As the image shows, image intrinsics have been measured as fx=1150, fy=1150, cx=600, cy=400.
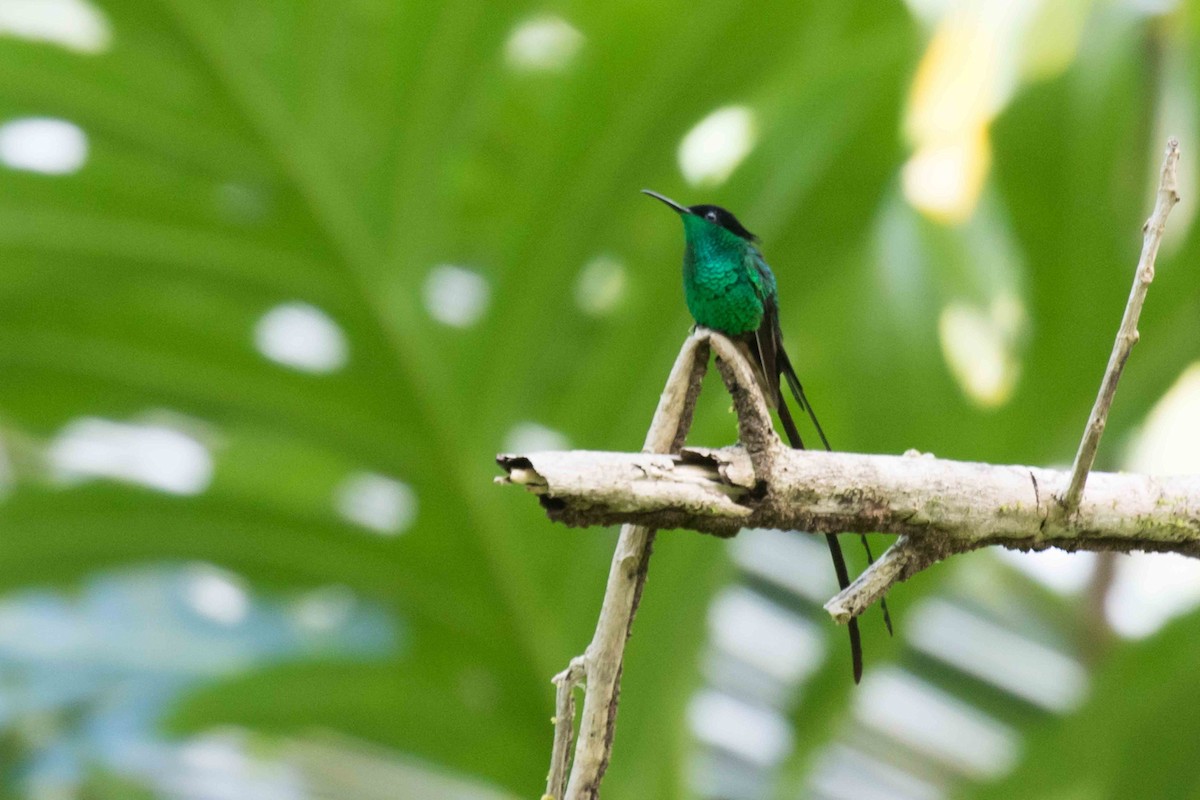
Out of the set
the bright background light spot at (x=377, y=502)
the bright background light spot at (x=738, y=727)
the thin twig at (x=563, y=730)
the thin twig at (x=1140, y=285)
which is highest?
the bright background light spot at (x=738, y=727)

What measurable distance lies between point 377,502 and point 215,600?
0.95 meters

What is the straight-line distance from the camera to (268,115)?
1.70 metres

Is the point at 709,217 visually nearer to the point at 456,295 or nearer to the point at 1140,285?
the point at 1140,285

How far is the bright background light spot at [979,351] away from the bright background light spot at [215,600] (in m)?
1.89

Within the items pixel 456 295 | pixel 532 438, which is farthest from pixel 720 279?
pixel 456 295

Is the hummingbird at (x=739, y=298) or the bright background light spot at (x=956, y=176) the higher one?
the bright background light spot at (x=956, y=176)

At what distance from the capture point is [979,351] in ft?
6.88

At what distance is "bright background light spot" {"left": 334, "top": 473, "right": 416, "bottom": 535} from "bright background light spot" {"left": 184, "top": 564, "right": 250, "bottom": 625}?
2.35ft

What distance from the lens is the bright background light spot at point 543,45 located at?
181 centimetres

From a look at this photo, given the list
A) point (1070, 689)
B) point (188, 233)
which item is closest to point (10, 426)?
point (188, 233)

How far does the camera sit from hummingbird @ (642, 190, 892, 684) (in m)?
0.73

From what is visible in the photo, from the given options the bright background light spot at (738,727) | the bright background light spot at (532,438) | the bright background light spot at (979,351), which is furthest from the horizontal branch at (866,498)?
the bright background light spot at (738,727)

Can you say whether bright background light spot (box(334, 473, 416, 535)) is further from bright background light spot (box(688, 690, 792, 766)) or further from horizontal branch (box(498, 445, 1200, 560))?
horizontal branch (box(498, 445, 1200, 560))

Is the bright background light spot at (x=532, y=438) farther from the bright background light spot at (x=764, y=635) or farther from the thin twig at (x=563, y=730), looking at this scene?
the thin twig at (x=563, y=730)
